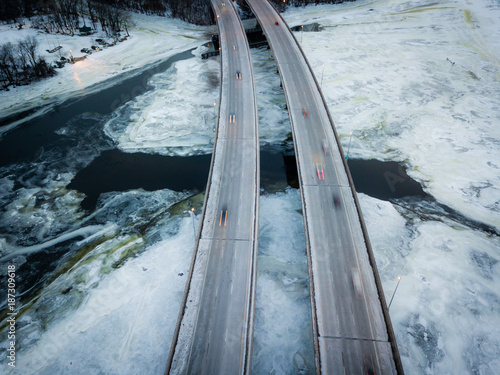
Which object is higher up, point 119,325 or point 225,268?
point 225,268

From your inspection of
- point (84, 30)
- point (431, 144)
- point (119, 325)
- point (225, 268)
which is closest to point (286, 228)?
point (225, 268)

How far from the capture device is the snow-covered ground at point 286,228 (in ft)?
85.6

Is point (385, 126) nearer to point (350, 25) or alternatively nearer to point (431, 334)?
point (431, 334)

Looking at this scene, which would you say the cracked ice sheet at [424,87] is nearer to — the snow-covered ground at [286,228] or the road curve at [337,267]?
the snow-covered ground at [286,228]

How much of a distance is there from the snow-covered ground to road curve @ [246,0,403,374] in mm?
4849

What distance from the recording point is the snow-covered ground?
85.6ft

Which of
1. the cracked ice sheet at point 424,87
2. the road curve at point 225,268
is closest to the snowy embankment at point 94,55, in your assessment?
the cracked ice sheet at point 424,87

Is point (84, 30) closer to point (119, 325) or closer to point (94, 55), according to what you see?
point (94, 55)

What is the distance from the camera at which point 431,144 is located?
47.2 meters

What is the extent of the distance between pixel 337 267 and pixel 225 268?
1076cm

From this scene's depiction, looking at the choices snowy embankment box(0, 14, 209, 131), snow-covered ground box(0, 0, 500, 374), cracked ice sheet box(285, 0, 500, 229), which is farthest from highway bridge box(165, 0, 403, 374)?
snowy embankment box(0, 14, 209, 131)

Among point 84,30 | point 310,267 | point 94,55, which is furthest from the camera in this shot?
point 84,30

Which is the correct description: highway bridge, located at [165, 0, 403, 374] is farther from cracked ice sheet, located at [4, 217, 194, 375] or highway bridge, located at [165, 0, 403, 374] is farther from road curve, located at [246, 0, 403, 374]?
cracked ice sheet, located at [4, 217, 194, 375]

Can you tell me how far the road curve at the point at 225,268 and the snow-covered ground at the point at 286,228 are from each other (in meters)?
4.71
